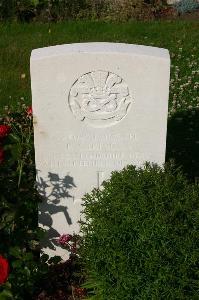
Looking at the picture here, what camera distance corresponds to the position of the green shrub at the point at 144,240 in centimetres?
344

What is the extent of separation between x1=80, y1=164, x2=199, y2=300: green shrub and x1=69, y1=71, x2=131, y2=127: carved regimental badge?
1.36 ft

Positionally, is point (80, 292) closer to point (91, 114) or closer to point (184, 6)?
point (91, 114)

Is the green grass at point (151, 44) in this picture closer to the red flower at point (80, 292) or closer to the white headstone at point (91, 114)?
the white headstone at point (91, 114)

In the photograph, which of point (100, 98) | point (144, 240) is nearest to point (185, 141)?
point (100, 98)

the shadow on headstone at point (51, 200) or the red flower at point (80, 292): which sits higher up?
the shadow on headstone at point (51, 200)

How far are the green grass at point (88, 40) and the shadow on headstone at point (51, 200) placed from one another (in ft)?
7.54

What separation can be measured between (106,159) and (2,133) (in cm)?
69

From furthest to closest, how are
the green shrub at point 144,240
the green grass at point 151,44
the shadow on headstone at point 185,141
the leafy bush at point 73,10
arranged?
1. the leafy bush at point 73,10
2. the green grass at point 151,44
3. the shadow on headstone at point 185,141
4. the green shrub at point 144,240

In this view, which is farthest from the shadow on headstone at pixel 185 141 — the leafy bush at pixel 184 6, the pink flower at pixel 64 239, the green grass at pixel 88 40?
the leafy bush at pixel 184 6

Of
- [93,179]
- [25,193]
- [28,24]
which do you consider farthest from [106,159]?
[28,24]

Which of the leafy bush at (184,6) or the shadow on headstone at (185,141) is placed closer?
the shadow on headstone at (185,141)

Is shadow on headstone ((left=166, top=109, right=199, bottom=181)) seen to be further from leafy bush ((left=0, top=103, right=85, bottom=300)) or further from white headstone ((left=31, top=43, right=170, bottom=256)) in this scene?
leafy bush ((left=0, top=103, right=85, bottom=300))

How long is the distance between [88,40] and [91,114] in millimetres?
3802

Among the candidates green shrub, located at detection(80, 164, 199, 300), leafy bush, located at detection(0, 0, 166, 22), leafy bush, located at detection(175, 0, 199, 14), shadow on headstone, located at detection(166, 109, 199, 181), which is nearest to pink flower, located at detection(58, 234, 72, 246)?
green shrub, located at detection(80, 164, 199, 300)
